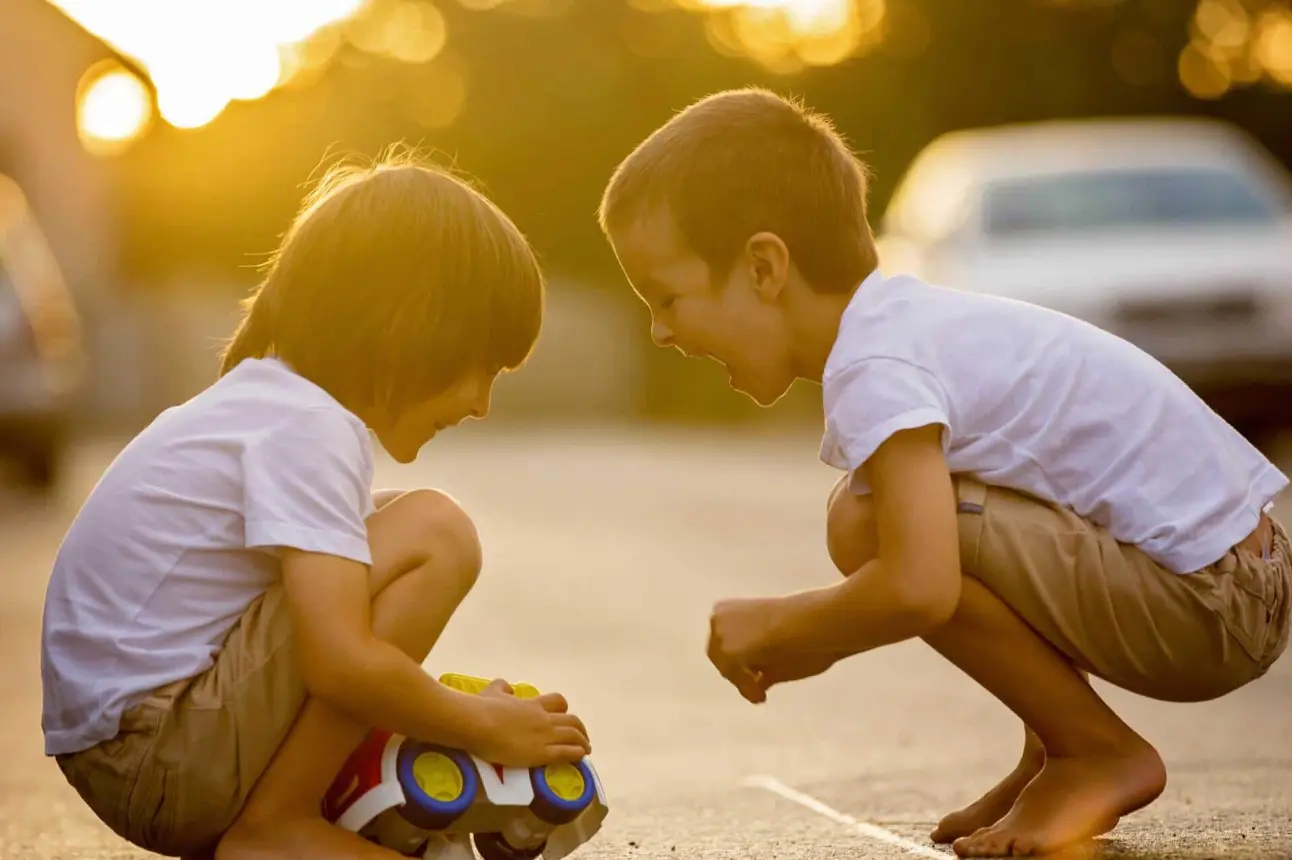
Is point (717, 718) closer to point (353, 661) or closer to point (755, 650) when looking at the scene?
point (755, 650)

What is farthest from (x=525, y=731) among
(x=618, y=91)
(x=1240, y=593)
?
(x=618, y=91)

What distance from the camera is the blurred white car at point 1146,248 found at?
1073cm

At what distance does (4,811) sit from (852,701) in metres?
2.29

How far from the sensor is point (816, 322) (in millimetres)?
2867

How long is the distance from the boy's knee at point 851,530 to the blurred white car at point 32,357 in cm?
940

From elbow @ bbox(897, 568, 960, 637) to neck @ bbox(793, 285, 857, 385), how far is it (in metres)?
0.42

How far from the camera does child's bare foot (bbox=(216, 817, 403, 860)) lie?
254 centimetres

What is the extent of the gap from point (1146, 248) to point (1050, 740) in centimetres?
874

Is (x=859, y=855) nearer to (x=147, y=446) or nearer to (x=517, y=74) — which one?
(x=147, y=446)

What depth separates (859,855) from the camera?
9.41ft

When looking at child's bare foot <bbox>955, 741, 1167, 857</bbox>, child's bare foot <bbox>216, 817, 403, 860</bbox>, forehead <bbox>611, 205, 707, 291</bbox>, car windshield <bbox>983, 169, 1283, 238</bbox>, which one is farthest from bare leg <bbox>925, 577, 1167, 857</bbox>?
car windshield <bbox>983, 169, 1283, 238</bbox>

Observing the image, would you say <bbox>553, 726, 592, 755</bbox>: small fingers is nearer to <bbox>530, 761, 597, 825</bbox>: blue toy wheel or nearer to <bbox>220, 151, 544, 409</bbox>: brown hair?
<bbox>530, 761, 597, 825</bbox>: blue toy wheel

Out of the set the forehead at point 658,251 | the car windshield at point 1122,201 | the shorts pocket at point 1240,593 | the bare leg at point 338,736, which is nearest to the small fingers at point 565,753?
the bare leg at point 338,736

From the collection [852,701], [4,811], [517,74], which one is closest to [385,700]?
[4,811]
